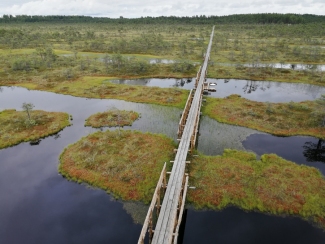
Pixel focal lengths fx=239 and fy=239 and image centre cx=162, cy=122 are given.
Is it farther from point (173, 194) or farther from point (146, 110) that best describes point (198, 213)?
point (146, 110)

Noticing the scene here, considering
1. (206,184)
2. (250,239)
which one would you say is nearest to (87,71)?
(206,184)

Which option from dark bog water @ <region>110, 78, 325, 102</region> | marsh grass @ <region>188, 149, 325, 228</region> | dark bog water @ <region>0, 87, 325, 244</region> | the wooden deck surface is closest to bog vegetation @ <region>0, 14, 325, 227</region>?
marsh grass @ <region>188, 149, 325, 228</region>

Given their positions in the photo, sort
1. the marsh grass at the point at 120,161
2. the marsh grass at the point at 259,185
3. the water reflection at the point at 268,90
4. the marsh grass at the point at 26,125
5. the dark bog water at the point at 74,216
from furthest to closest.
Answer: the water reflection at the point at 268,90, the marsh grass at the point at 26,125, the marsh grass at the point at 120,161, the marsh grass at the point at 259,185, the dark bog water at the point at 74,216

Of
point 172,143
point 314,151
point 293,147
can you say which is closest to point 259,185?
point 293,147

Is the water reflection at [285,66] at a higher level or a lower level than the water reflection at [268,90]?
higher

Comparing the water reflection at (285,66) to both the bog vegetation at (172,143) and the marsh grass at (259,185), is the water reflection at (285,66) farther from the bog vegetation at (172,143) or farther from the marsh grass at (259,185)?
the marsh grass at (259,185)

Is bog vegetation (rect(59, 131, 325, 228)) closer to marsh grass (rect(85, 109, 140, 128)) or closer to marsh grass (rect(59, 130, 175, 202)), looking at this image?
marsh grass (rect(59, 130, 175, 202))

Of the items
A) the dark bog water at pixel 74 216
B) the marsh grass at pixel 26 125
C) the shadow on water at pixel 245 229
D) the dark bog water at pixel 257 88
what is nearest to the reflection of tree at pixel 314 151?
the dark bog water at pixel 74 216

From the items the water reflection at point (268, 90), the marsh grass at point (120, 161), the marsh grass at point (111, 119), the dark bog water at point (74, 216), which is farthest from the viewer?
the water reflection at point (268, 90)

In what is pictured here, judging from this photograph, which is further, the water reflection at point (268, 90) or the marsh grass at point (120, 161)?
the water reflection at point (268, 90)
